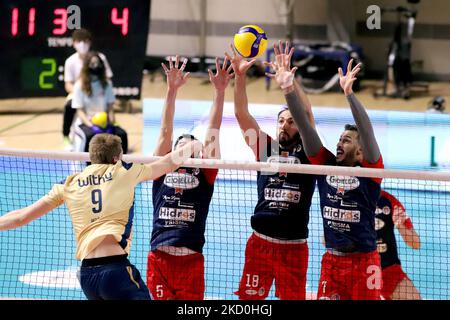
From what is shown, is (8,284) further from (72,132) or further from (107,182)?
(72,132)

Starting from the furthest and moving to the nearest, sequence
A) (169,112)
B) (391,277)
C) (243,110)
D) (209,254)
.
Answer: (209,254) → (391,277) → (243,110) → (169,112)

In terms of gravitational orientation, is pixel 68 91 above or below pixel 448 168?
above

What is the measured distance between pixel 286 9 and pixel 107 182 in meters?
17.3

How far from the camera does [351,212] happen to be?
24.9 feet

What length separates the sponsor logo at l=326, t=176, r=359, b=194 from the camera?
25.2ft

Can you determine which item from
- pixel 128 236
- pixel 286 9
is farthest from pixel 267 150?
pixel 286 9

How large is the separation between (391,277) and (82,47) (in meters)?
7.48

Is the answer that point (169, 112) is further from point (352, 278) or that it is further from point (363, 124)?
point (352, 278)

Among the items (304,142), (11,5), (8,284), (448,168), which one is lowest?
(8,284)

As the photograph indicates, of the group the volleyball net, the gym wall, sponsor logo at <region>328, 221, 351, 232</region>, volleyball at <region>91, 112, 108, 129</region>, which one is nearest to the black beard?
the volleyball net

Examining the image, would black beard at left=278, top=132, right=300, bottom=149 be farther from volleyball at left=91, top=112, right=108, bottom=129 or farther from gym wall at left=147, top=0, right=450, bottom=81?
gym wall at left=147, top=0, right=450, bottom=81

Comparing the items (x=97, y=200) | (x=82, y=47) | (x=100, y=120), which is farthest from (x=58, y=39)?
(x=97, y=200)

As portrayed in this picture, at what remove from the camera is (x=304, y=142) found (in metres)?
7.64

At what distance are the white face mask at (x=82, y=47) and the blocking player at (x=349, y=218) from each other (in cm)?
708
